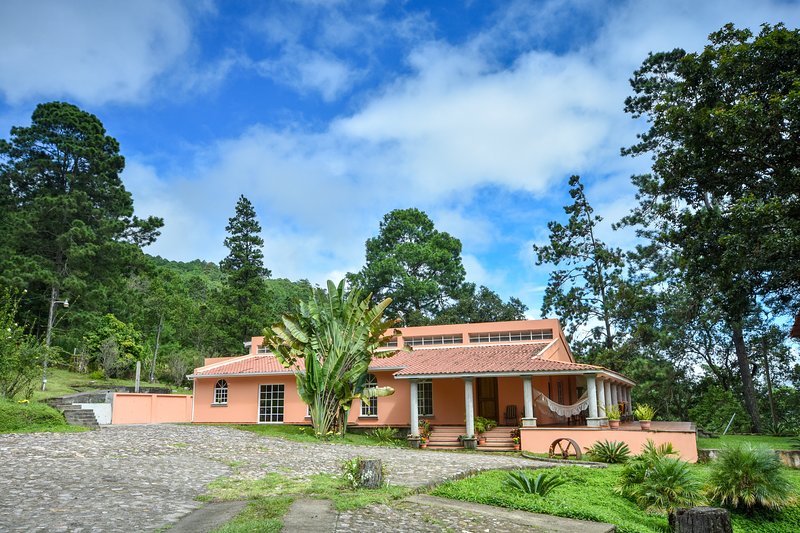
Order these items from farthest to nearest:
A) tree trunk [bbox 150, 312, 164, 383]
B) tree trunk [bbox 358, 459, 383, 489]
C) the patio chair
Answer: tree trunk [bbox 150, 312, 164, 383] → the patio chair → tree trunk [bbox 358, 459, 383, 489]

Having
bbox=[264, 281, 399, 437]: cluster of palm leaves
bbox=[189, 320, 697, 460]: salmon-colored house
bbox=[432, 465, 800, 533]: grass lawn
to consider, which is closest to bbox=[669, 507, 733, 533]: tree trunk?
bbox=[432, 465, 800, 533]: grass lawn

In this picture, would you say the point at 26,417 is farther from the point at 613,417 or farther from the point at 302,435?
the point at 613,417

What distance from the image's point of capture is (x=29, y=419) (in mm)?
16734

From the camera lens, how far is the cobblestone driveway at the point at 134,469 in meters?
7.12

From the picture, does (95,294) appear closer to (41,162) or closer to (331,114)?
(41,162)

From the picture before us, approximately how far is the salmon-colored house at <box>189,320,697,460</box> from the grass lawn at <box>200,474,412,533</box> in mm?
10121

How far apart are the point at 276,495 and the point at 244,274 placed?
115ft

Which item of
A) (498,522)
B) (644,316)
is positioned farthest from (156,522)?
(644,316)

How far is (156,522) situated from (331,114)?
1392 cm

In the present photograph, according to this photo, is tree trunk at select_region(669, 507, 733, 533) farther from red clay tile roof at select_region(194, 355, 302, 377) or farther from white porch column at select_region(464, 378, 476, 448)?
red clay tile roof at select_region(194, 355, 302, 377)

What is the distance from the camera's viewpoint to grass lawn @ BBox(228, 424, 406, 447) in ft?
63.0

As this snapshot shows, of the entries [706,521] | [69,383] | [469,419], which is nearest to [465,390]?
[469,419]

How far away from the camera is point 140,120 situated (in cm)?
1608

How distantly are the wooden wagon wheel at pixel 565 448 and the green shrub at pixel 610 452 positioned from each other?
486mm
